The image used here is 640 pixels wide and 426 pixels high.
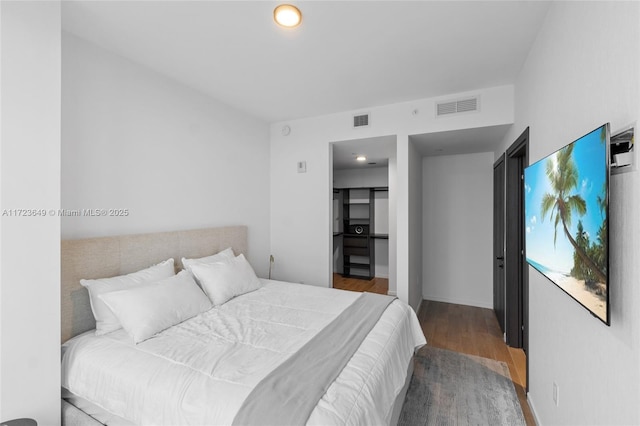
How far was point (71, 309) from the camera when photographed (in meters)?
1.93

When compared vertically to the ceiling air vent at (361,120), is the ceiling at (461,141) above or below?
below

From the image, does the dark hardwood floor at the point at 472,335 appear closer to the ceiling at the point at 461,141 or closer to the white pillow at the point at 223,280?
the white pillow at the point at 223,280

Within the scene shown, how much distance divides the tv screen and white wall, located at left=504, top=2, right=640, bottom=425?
64 mm

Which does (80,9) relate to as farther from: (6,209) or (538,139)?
(538,139)

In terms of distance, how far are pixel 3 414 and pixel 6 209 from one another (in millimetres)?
1005

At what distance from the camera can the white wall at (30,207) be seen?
143 centimetres

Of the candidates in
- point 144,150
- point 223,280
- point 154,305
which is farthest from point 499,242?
point 144,150

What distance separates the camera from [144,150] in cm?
248

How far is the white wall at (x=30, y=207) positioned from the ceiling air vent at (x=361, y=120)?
270 cm

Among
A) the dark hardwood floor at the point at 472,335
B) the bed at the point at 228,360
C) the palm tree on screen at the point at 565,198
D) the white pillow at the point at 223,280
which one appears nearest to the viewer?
the palm tree on screen at the point at 565,198

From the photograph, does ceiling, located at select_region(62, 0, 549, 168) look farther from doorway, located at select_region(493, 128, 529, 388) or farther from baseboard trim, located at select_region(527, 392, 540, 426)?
baseboard trim, located at select_region(527, 392, 540, 426)

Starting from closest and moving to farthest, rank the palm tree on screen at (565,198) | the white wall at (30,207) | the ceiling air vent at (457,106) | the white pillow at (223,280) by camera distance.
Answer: the palm tree on screen at (565,198)
the white wall at (30,207)
the white pillow at (223,280)
the ceiling air vent at (457,106)

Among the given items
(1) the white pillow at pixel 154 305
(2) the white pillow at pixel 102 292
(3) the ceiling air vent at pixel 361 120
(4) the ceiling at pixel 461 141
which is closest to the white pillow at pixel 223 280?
(1) the white pillow at pixel 154 305

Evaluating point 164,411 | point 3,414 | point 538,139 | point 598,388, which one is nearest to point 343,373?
point 164,411
